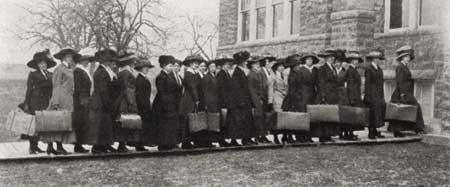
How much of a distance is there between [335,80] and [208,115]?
266 centimetres

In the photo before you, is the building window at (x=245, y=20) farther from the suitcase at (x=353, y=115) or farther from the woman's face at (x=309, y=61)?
the suitcase at (x=353, y=115)

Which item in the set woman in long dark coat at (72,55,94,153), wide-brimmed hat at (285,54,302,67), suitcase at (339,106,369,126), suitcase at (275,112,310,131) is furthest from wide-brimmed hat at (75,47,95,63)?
suitcase at (339,106,369,126)

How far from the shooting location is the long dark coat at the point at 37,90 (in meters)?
9.55

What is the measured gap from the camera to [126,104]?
995 centimetres

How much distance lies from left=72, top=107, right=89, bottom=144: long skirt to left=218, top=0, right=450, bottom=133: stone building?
6769 mm

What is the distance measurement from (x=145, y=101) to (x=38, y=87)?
5.67 ft

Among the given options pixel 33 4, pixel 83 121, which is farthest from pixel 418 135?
pixel 33 4

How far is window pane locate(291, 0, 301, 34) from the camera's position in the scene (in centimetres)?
1700

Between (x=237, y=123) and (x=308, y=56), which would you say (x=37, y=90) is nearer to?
(x=237, y=123)

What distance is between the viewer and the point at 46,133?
9445mm

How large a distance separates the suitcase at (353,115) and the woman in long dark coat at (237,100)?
1.86m

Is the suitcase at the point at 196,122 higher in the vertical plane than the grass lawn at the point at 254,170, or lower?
higher

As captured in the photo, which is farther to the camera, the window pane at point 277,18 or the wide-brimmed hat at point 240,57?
the window pane at point 277,18

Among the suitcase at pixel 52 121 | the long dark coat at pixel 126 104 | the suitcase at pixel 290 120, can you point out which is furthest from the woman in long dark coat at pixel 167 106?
the suitcase at pixel 290 120
